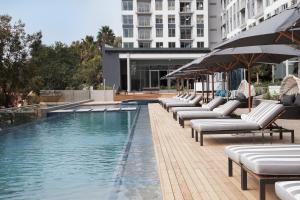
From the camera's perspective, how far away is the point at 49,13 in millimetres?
32875

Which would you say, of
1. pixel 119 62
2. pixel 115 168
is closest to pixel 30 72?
pixel 115 168

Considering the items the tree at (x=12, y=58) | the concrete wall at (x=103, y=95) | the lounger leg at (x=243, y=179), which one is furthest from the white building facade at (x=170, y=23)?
the lounger leg at (x=243, y=179)

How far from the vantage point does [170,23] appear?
79.1 metres

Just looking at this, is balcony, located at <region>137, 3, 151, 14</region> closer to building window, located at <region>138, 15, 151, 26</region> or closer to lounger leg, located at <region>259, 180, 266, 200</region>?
building window, located at <region>138, 15, 151, 26</region>

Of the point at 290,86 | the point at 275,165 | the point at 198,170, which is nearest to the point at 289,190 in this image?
the point at 275,165

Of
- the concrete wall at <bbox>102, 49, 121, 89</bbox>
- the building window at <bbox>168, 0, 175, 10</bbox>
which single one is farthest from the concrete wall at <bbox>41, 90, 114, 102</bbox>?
the building window at <bbox>168, 0, 175, 10</bbox>

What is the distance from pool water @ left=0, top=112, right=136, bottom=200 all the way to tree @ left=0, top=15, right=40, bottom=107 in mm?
7027

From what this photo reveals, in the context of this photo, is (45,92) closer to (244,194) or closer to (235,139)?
(235,139)

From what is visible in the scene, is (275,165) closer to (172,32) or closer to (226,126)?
(226,126)

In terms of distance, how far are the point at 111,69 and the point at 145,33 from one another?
2217 centimetres

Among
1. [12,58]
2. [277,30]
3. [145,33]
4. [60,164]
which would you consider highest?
[145,33]

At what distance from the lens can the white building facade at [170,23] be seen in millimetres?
77850

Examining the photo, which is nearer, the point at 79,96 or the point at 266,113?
the point at 266,113

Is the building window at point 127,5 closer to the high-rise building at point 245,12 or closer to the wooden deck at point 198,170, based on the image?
the high-rise building at point 245,12
